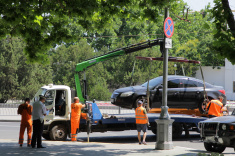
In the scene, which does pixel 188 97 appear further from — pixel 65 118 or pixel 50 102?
pixel 50 102

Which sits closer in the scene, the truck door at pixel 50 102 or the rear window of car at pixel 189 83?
the truck door at pixel 50 102

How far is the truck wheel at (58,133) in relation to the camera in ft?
49.5

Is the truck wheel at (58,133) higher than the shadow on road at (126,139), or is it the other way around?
the truck wheel at (58,133)

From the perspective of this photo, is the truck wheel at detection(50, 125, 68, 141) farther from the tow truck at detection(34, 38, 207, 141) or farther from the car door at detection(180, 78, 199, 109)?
the car door at detection(180, 78, 199, 109)

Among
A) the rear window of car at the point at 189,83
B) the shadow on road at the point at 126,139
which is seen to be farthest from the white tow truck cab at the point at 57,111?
the rear window of car at the point at 189,83

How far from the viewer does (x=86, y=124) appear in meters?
15.2

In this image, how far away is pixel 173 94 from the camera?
1705 centimetres

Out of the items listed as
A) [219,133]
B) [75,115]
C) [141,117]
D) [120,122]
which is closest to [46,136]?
[75,115]

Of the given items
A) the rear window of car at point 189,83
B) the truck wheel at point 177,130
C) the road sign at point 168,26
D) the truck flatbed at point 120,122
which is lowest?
the truck wheel at point 177,130

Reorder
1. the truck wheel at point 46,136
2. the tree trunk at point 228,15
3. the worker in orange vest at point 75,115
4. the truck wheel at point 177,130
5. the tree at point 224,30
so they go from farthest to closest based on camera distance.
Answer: the truck wheel at point 177,130, the truck wheel at point 46,136, the worker in orange vest at point 75,115, the tree trunk at point 228,15, the tree at point 224,30

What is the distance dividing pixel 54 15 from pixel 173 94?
6694mm

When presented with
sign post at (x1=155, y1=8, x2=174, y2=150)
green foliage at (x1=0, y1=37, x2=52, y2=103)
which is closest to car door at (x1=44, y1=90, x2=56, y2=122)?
sign post at (x1=155, y1=8, x2=174, y2=150)

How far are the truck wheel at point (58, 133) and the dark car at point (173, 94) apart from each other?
8.88ft

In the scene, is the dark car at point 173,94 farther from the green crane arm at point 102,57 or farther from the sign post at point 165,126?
the sign post at point 165,126
